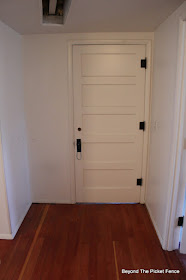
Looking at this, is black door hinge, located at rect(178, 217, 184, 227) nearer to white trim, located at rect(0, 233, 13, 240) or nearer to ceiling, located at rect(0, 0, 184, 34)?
white trim, located at rect(0, 233, 13, 240)

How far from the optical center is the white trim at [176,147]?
5.69 ft

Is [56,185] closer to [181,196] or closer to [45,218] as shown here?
[45,218]

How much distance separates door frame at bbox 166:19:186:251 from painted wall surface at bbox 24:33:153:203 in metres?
0.90

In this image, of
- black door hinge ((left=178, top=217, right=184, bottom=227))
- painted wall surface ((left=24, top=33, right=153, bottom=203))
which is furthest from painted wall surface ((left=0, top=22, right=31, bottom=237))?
black door hinge ((left=178, top=217, right=184, bottom=227))

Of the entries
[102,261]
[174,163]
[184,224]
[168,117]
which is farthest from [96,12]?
[102,261]

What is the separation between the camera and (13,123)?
2.35m

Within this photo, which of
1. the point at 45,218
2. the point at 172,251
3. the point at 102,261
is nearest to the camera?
the point at 102,261

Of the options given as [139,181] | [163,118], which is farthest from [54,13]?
[139,181]

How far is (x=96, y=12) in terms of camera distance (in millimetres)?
1854

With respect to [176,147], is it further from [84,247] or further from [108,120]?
[84,247]

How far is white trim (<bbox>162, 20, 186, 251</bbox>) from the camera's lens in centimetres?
173

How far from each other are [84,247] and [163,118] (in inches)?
61.4

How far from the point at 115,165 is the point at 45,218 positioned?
113 centimetres

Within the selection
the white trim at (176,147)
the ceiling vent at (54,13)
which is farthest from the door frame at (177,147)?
the ceiling vent at (54,13)
